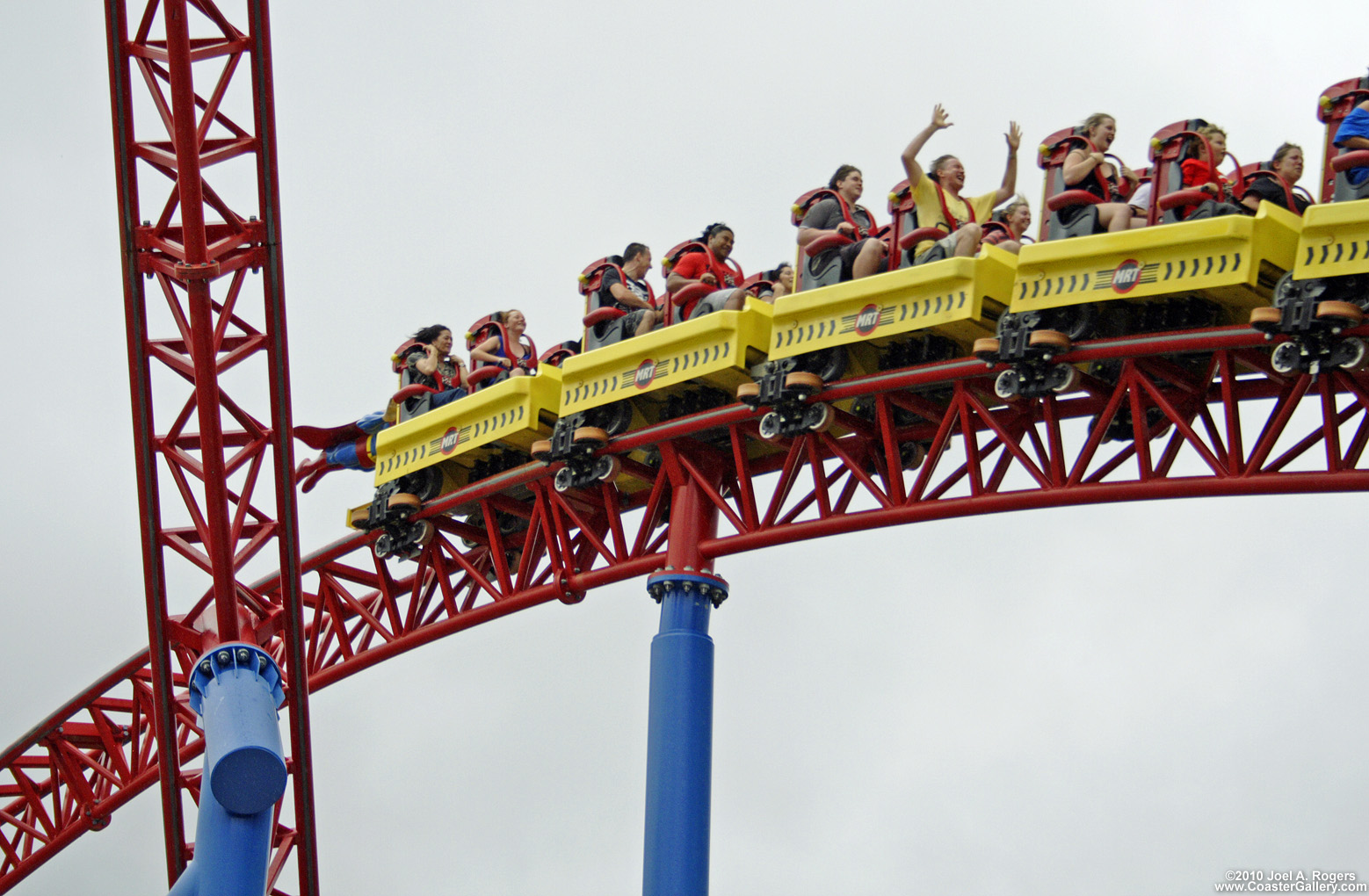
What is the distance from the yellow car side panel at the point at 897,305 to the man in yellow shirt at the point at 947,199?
0.18 metres

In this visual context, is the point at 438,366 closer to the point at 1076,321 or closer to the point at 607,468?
the point at 607,468

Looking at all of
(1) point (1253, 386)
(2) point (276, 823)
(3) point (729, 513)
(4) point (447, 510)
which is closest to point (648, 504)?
(3) point (729, 513)

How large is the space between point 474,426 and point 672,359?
1541mm

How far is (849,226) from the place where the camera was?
988cm

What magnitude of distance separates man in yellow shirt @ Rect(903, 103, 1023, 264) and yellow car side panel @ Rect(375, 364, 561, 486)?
227 centimetres

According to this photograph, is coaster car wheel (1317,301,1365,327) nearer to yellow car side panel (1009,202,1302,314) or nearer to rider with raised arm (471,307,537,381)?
yellow car side panel (1009,202,1302,314)

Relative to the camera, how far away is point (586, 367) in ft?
34.9

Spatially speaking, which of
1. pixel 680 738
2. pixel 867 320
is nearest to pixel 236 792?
pixel 680 738

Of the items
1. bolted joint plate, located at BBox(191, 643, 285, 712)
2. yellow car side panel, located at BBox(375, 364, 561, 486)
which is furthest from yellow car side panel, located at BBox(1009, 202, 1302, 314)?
bolted joint plate, located at BBox(191, 643, 285, 712)

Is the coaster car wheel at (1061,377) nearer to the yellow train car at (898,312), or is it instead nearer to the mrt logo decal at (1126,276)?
the yellow train car at (898,312)

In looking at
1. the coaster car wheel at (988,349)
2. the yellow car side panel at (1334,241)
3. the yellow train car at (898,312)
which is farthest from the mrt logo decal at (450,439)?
the yellow car side panel at (1334,241)

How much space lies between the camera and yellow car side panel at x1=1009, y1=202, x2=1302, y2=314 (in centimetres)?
845

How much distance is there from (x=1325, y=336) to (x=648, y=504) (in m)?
3.64

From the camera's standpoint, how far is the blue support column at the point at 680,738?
30.8 feet
